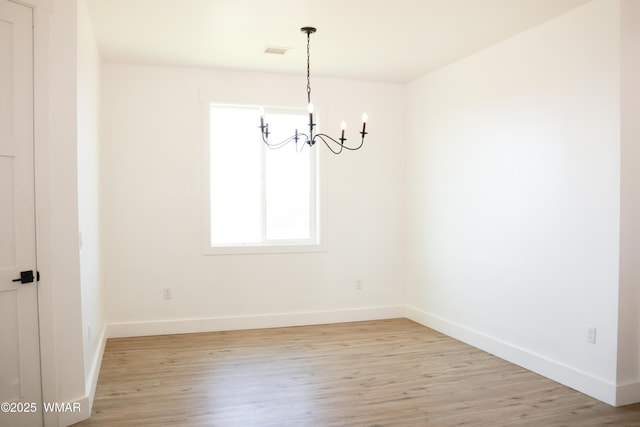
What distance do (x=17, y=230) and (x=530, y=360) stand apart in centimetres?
384

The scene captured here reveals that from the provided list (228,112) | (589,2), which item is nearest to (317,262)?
(228,112)

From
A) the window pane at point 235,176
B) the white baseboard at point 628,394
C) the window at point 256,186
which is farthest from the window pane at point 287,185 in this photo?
the white baseboard at point 628,394

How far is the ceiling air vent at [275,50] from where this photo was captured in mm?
4527

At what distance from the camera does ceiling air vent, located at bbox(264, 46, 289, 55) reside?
453 centimetres

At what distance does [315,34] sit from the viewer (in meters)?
4.15

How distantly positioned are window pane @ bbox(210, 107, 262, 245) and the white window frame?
8 centimetres

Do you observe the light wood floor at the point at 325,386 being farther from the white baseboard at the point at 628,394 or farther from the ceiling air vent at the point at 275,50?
the ceiling air vent at the point at 275,50

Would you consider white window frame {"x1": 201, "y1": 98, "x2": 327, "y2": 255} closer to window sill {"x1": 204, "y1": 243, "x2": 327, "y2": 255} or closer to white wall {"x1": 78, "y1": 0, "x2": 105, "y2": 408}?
window sill {"x1": 204, "y1": 243, "x2": 327, "y2": 255}

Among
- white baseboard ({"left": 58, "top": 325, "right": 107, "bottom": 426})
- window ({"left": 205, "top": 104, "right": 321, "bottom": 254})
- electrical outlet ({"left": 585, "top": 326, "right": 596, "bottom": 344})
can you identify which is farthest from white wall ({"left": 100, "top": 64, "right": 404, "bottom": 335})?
electrical outlet ({"left": 585, "top": 326, "right": 596, "bottom": 344})

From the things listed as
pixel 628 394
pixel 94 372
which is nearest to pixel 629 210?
pixel 628 394

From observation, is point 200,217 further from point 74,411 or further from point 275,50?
point 74,411

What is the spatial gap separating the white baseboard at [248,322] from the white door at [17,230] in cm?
223

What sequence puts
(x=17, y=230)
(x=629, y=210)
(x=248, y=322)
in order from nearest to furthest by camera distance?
(x=17, y=230) → (x=629, y=210) → (x=248, y=322)

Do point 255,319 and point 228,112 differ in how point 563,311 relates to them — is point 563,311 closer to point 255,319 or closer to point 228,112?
point 255,319
